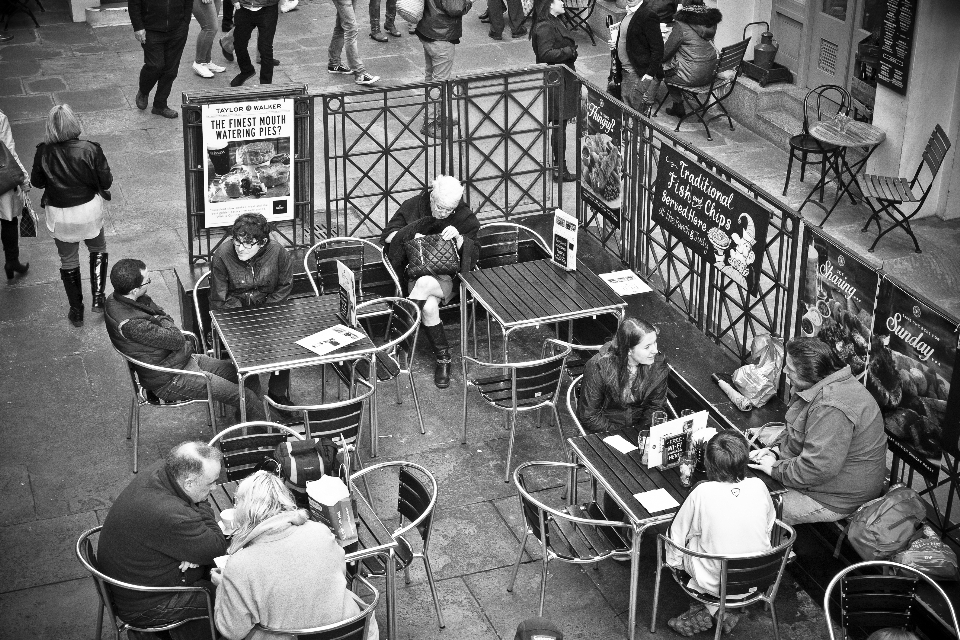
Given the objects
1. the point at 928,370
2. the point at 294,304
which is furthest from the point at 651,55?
the point at 928,370

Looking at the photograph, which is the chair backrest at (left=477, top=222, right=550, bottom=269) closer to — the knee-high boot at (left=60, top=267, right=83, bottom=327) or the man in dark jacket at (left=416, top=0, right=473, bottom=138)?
the man in dark jacket at (left=416, top=0, right=473, bottom=138)

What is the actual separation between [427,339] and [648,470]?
10.2 feet

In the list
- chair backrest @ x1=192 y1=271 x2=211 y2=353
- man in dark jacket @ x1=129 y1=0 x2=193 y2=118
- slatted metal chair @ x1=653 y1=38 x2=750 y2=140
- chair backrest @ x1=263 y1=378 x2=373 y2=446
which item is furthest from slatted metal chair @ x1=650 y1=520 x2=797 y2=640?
man in dark jacket @ x1=129 y1=0 x2=193 y2=118

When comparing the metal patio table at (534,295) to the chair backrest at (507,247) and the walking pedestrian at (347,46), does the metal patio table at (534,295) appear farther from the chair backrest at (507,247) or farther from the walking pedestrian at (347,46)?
the walking pedestrian at (347,46)

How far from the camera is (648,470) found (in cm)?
700

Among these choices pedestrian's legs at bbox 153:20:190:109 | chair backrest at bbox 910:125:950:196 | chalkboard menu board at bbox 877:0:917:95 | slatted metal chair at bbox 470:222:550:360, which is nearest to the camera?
slatted metal chair at bbox 470:222:550:360

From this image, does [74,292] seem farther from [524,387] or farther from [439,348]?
[524,387]

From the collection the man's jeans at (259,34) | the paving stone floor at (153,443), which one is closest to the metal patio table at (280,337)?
the paving stone floor at (153,443)

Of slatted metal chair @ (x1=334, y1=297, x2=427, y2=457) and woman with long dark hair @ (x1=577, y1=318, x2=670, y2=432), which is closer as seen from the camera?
woman with long dark hair @ (x1=577, y1=318, x2=670, y2=432)

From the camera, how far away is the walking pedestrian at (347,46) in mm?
14977

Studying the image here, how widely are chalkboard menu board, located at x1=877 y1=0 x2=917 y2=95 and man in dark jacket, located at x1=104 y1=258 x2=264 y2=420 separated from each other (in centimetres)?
723

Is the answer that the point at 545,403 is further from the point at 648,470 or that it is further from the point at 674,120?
the point at 674,120

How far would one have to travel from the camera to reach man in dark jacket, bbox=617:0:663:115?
13258 millimetres

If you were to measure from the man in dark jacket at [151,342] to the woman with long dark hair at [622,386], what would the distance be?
2378 millimetres
